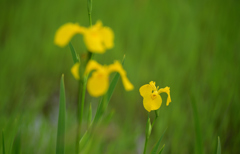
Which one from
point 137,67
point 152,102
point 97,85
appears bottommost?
point 137,67

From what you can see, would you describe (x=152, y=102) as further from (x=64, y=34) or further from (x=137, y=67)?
(x=137, y=67)

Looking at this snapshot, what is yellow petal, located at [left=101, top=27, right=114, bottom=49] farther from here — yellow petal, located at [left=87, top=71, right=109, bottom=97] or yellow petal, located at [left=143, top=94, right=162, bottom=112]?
yellow petal, located at [left=143, top=94, right=162, bottom=112]

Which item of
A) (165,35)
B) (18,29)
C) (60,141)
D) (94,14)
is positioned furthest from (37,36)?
(60,141)

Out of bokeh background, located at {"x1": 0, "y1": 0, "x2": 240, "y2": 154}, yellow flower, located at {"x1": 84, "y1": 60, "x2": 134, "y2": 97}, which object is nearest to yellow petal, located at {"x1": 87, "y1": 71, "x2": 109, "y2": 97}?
yellow flower, located at {"x1": 84, "y1": 60, "x2": 134, "y2": 97}

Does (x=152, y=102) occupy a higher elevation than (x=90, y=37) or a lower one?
lower

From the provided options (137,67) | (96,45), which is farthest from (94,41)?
(137,67)

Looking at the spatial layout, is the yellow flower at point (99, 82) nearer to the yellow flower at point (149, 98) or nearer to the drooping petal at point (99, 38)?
the drooping petal at point (99, 38)

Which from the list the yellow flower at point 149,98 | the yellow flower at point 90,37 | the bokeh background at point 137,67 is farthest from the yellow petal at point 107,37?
the bokeh background at point 137,67

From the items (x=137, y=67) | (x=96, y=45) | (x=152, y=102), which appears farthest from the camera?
(x=137, y=67)

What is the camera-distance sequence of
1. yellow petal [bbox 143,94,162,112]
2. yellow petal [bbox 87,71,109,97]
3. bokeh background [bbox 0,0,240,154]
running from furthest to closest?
bokeh background [bbox 0,0,240,154]
yellow petal [bbox 143,94,162,112]
yellow petal [bbox 87,71,109,97]
